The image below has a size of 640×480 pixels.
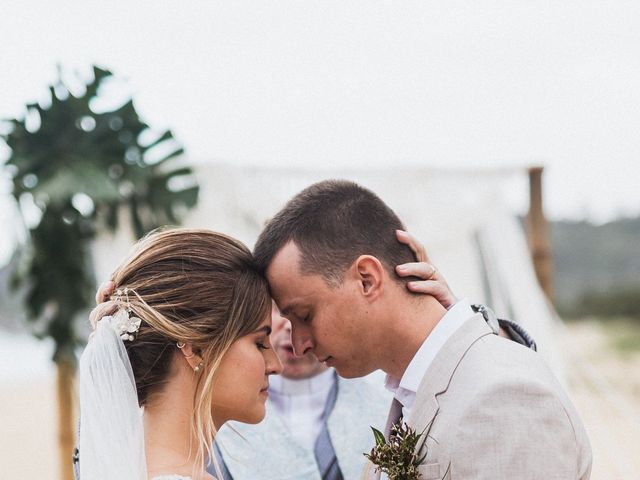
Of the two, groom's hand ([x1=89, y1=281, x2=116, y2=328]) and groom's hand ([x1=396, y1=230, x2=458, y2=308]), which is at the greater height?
groom's hand ([x1=396, y1=230, x2=458, y2=308])

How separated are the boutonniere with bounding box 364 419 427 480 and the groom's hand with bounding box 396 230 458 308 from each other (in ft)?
1.42

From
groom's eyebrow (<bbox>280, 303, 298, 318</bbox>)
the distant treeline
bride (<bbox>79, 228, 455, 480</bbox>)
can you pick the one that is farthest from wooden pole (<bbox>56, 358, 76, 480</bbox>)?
the distant treeline

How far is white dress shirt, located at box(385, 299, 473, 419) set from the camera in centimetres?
230

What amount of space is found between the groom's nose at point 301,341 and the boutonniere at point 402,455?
0.45 meters

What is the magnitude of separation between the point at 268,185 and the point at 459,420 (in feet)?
12.0

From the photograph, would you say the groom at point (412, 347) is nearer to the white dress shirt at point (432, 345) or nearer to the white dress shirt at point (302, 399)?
the white dress shirt at point (432, 345)

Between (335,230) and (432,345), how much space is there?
46cm

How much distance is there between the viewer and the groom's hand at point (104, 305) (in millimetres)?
2338

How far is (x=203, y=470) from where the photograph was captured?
2309mm

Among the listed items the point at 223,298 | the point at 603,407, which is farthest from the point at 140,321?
the point at 603,407

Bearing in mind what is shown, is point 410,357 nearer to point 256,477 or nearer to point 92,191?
point 256,477

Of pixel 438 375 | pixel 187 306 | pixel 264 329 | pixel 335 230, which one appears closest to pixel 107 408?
pixel 187 306

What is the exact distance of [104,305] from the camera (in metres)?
2.36

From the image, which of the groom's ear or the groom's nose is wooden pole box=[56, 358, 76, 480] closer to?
the groom's nose
